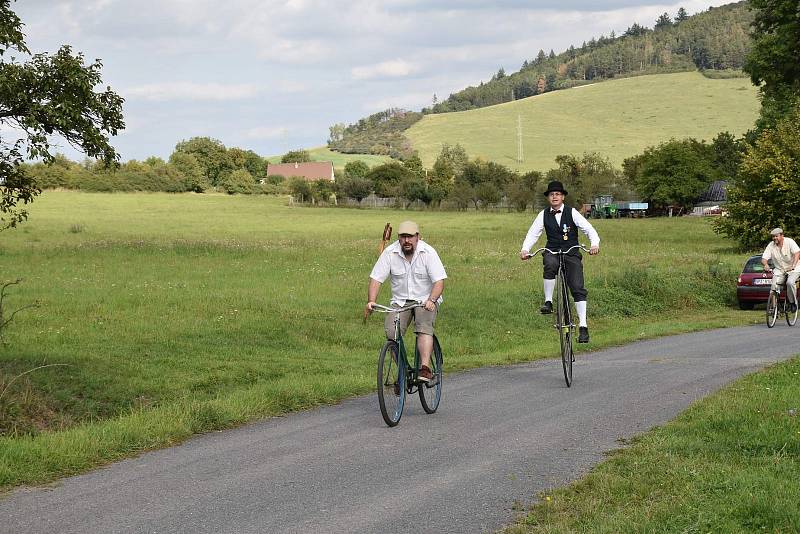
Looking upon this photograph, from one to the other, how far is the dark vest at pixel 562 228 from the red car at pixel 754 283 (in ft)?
55.7

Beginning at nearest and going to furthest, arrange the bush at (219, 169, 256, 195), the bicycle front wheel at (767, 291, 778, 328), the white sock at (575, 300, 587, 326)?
the white sock at (575, 300, 587, 326), the bicycle front wheel at (767, 291, 778, 328), the bush at (219, 169, 256, 195)

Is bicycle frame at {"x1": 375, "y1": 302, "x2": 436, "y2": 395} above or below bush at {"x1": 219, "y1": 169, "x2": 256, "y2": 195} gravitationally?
below

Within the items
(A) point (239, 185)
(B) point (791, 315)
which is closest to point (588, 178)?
(A) point (239, 185)

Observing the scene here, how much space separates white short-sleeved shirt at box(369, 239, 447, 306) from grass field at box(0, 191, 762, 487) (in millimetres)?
1428

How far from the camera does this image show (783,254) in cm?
2264

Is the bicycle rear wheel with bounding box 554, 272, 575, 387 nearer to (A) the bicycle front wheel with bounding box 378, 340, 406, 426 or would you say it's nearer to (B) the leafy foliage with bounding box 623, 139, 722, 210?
(A) the bicycle front wheel with bounding box 378, 340, 406, 426

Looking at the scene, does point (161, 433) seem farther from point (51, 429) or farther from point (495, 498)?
point (495, 498)

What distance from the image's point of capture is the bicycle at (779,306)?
75.6 ft

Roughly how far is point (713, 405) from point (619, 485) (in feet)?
11.9

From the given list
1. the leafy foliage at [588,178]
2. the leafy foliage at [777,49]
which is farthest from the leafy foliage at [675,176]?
the leafy foliage at [777,49]

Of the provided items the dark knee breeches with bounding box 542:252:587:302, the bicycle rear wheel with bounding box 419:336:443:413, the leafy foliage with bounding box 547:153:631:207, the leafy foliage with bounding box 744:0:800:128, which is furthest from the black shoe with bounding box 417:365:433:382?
the leafy foliage with bounding box 547:153:631:207

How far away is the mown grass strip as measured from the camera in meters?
6.12

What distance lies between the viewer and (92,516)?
6699mm

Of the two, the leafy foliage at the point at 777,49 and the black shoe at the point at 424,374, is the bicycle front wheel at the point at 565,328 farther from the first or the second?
the leafy foliage at the point at 777,49
